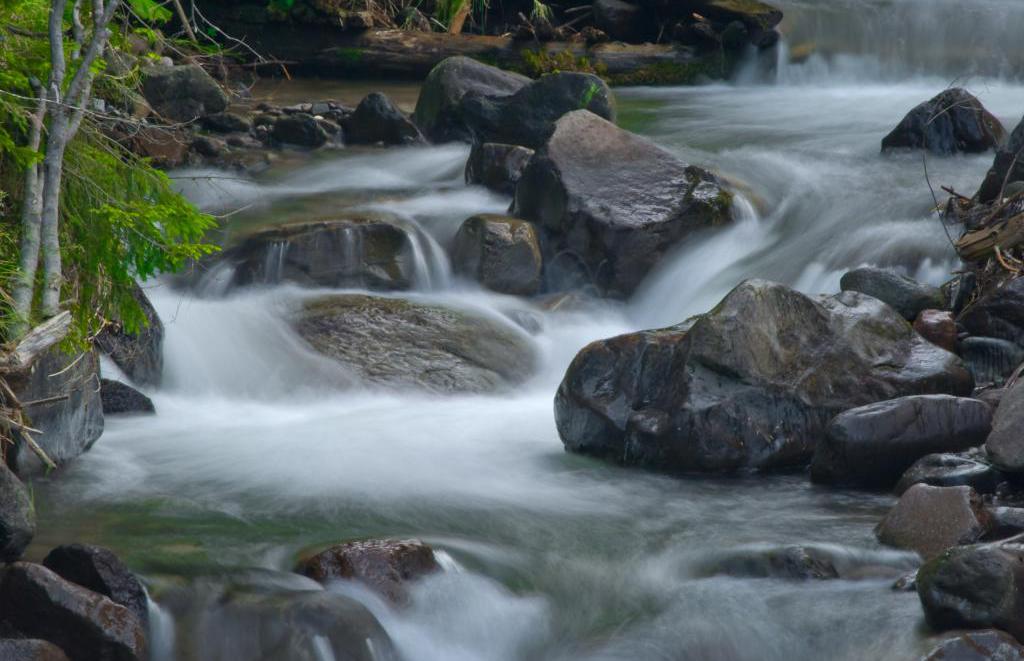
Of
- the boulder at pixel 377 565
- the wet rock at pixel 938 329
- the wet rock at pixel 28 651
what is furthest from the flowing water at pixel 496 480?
the wet rock at pixel 938 329

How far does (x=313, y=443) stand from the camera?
6.79m

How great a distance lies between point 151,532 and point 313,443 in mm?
1544

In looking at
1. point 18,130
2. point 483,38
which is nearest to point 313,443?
point 18,130

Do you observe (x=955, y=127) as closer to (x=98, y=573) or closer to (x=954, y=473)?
(x=954, y=473)

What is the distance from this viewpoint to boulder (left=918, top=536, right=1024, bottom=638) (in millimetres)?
4266

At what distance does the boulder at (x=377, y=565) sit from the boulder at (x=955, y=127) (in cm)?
690

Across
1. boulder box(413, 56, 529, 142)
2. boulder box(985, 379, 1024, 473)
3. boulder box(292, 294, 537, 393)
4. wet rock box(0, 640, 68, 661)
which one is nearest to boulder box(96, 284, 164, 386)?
boulder box(292, 294, 537, 393)

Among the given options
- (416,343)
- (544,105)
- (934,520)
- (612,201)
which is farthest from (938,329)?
(544,105)

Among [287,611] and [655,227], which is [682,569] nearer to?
[287,611]

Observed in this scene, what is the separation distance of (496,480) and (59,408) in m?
1.91

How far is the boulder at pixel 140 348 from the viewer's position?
738cm

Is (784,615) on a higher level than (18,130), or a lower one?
lower

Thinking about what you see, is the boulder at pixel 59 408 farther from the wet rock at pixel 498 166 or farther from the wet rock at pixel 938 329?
the wet rock at pixel 498 166

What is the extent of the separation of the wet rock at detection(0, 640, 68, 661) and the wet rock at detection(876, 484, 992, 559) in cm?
296
